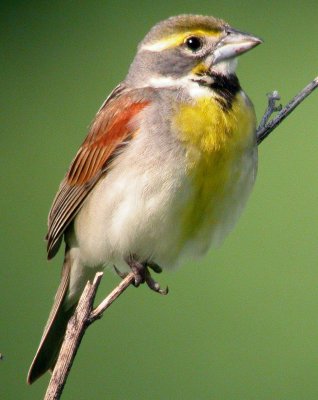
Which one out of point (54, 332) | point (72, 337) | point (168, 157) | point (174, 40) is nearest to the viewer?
point (72, 337)

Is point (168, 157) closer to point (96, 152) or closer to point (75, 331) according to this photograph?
point (96, 152)

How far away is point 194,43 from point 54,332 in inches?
39.4

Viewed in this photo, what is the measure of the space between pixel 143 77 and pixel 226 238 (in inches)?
20.9

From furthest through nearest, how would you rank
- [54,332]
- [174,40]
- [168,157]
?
[54,332] < [174,40] < [168,157]

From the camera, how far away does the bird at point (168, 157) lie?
4.37 metres

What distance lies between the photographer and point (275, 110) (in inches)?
180

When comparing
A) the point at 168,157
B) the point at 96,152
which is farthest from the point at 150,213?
the point at 96,152

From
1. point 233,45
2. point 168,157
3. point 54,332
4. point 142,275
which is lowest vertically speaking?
point 54,332

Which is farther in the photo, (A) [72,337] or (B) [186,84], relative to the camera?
(B) [186,84]

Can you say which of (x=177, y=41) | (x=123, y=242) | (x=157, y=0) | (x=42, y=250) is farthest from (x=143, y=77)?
(x=157, y=0)

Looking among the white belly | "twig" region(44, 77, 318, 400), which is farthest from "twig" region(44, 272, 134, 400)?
the white belly

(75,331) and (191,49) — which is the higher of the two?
(191,49)

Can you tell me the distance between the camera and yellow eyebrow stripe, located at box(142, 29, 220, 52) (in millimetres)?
4422

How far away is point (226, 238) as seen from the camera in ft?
15.4
